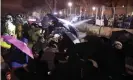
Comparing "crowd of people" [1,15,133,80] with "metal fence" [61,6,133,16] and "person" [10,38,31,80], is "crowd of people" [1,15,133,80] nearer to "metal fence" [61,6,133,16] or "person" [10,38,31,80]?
"person" [10,38,31,80]

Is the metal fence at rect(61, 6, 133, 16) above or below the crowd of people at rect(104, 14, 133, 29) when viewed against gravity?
above

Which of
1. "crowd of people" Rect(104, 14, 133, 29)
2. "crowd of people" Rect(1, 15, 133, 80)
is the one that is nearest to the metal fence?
"crowd of people" Rect(104, 14, 133, 29)

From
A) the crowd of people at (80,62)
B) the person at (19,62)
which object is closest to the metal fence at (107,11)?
the crowd of people at (80,62)

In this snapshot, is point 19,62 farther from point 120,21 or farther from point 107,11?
point 107,11

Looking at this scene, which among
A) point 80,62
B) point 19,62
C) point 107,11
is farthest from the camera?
point 107,11

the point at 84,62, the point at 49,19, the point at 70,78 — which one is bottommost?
the point at 70,78

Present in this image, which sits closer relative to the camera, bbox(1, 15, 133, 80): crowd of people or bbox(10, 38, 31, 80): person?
bbox(10, 38, 31, 80): person

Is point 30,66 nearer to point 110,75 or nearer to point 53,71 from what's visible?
point 53,71

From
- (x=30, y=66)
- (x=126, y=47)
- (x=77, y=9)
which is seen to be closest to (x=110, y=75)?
(x=126, y=47)

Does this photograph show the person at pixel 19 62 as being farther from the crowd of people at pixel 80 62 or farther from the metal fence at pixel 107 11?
the metal fence at pixel 107 11

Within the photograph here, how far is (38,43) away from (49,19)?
1.44 m

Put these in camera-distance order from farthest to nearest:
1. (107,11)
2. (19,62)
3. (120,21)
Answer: (107,11) < (120,21) < (19,62)

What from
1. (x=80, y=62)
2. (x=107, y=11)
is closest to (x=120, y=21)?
(x=107, y=11)

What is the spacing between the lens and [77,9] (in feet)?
55.8
